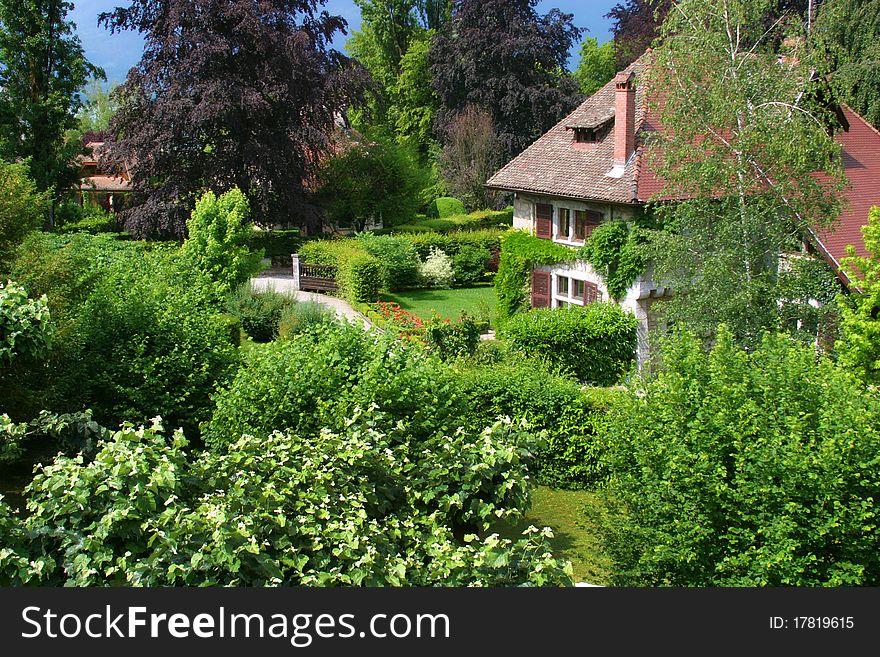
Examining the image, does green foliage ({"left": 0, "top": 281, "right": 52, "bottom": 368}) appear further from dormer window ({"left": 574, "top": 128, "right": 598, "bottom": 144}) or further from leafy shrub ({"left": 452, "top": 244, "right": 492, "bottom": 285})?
leafy shrub ({"left": 452, "top": 244, "right": 492, "bottom": 285})

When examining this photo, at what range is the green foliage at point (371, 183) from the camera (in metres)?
50.6

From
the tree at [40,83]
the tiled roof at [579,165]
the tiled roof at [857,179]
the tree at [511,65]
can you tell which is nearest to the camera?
the tiled roof at [857,179]

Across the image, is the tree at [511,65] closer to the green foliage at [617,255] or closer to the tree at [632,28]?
the tree at [632,28]

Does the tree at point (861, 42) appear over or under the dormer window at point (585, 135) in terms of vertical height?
over

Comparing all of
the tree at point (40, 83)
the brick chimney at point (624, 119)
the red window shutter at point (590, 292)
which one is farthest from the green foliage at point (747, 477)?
the tree at point (40, 83)

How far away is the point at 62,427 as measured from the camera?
1366 centimetres

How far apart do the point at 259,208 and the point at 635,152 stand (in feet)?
65.8

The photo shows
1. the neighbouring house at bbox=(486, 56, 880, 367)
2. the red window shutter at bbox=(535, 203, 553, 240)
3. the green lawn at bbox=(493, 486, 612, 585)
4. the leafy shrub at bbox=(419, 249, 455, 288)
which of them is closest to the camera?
the green lawn at bbox=(493, 486, 612, 585)

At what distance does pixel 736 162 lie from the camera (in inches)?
927

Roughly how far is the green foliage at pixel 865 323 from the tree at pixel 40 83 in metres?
37.5

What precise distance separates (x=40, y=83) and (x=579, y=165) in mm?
28783

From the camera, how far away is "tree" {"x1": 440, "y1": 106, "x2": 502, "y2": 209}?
57844 mm

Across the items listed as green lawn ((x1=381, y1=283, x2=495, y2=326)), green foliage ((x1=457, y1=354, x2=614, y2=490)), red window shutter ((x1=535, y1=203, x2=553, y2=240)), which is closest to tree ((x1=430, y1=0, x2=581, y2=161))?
green lawn ((x1=381, y1=283, x2=495, y2=326))

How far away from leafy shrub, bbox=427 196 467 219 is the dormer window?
2378 centimetres
